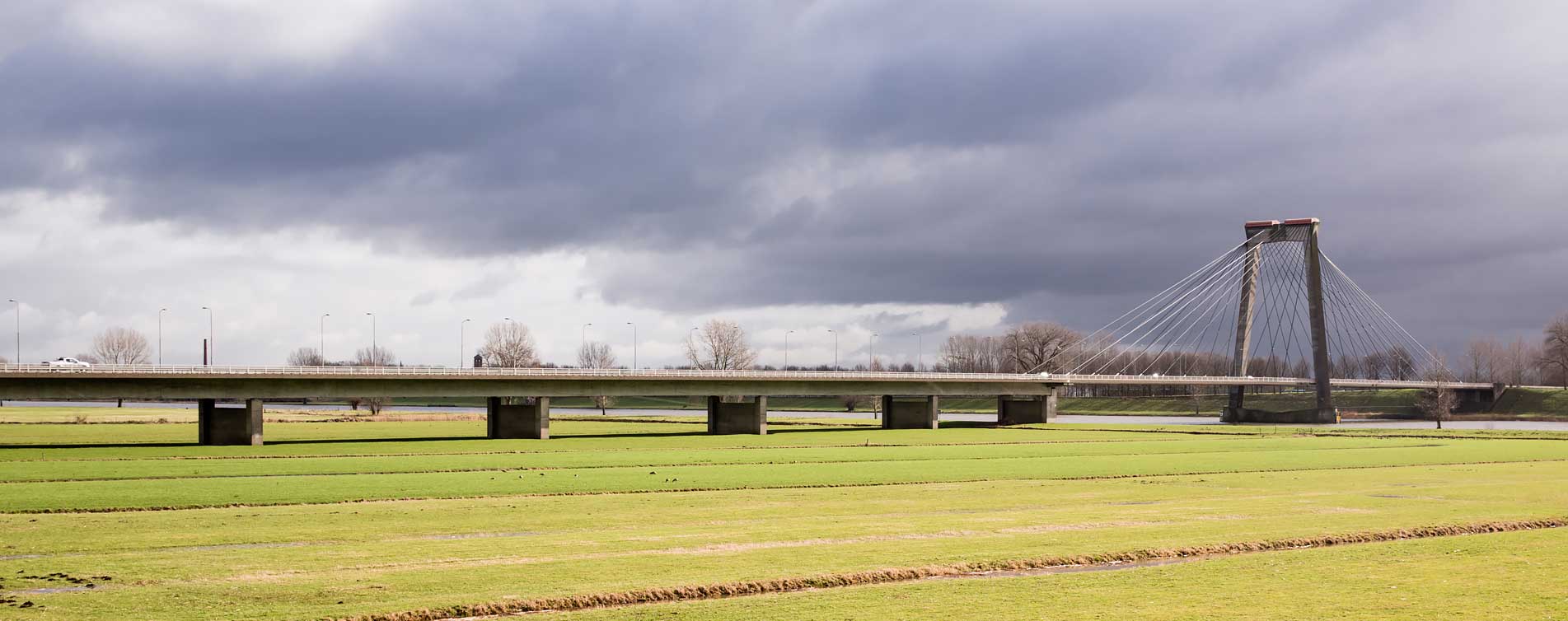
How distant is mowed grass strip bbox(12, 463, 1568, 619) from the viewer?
21172 mm

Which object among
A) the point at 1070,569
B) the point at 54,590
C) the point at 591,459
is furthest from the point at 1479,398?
the point at 54,590

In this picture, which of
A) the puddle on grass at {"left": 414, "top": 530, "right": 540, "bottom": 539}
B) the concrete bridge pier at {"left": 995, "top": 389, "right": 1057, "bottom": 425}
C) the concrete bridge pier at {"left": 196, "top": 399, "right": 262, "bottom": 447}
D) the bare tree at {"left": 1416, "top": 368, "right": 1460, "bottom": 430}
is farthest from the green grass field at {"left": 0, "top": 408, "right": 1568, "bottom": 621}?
the bare tree at {"left": 1416, "top": 368, "right": 1460, "bottom": 430}

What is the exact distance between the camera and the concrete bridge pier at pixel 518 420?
96.9 meters

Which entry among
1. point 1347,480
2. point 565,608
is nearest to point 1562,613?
point 565,608

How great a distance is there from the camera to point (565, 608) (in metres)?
19.8

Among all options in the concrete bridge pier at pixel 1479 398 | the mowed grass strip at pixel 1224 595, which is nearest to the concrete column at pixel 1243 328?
the concrete bridge pier at pixel 1479 398

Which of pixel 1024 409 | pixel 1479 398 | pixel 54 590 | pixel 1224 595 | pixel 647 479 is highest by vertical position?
pixel 54 590

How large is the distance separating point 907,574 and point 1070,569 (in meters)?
3.30

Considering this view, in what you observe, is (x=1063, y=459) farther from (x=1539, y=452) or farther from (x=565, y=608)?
(x=565, y=608)

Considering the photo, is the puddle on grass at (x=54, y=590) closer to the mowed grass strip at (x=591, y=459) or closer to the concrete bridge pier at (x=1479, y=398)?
the mowed grass strip at (x=591, y=459)

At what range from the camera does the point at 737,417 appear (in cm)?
10938

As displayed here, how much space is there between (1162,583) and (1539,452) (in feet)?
192

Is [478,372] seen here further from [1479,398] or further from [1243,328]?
[1479,398]

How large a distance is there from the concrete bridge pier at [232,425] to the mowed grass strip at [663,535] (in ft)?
174
